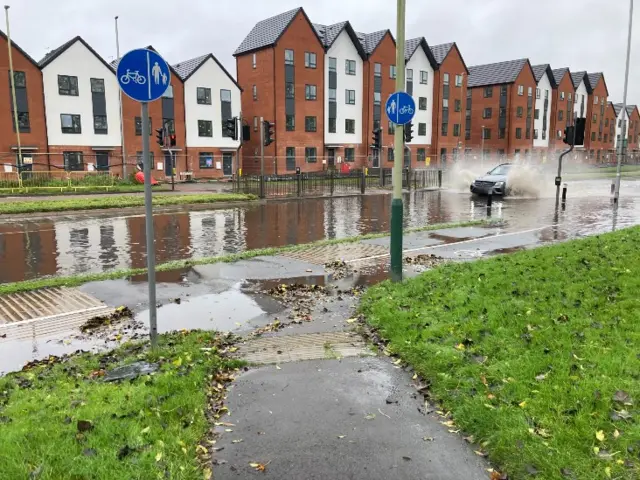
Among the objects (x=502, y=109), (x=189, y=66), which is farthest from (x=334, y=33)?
(x=502, y=109)

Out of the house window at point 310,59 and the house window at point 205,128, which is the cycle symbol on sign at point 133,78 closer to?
the house window at point 205,128

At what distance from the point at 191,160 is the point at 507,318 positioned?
44155 mm

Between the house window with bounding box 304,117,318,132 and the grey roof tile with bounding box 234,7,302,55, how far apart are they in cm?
748

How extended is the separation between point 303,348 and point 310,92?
47.3 meters

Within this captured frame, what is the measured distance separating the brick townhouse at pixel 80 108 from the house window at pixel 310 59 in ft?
54.8

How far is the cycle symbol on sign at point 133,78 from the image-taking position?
5.24m

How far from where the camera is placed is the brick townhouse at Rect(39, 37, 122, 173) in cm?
4094

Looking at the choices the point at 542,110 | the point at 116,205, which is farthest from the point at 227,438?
the point at 542,110

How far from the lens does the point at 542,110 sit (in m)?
77.1

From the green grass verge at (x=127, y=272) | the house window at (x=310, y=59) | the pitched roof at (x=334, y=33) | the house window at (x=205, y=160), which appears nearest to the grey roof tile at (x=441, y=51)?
the pitched roof at (x=334, y=33)

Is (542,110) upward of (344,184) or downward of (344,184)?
upward

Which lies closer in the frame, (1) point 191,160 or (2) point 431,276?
(2) point 431,276

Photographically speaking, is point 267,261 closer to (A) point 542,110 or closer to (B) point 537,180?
(B) point 537,180

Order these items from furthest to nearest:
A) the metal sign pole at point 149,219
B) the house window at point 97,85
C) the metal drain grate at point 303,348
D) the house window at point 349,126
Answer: the house window at point 349,126 → the house window at point 97,85 → the metal drain grate at point 303,348 → the metal sign pole at point 149,219
